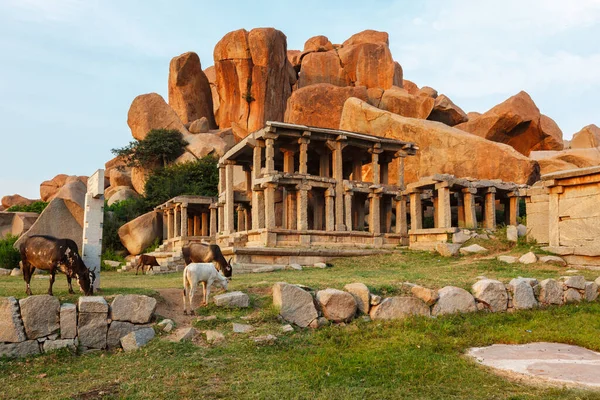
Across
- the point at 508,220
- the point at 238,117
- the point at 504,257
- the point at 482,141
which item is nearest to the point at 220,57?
the point at 238,117

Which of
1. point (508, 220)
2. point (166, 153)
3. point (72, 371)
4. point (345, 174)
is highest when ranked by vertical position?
Result: point (166, 153)

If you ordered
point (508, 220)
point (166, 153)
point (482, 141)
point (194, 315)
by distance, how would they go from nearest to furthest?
point (194, 315) → point (508, 220) → point (482, 141) → point (166, 153)

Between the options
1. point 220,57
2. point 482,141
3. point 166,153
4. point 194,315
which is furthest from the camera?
point 220,57

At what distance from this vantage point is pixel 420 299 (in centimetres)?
1059

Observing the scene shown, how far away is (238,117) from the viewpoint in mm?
52531

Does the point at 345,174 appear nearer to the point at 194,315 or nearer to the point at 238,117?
the point at 238,117

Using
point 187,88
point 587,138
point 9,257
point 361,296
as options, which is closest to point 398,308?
point 361,296

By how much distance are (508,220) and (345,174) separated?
11.0m

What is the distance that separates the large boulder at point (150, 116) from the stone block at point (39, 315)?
44.6 metres

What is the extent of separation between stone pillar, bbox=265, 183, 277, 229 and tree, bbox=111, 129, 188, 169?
26.0 m

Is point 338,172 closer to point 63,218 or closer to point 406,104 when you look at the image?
point 63,218

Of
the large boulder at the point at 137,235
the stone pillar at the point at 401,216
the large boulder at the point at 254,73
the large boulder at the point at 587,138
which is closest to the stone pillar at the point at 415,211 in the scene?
the stone pillar at the point at 401,216

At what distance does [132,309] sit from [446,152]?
28.6 metres

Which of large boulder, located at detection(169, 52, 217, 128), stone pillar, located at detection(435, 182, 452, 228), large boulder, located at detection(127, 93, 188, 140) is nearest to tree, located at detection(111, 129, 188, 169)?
large boulder, located at detection(127, 93, 188, 140)
